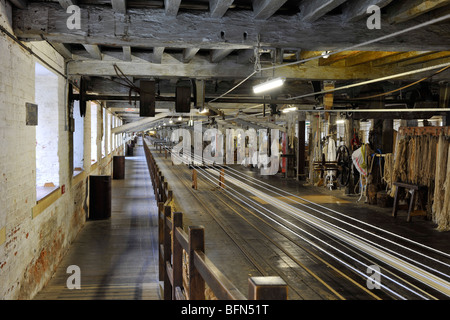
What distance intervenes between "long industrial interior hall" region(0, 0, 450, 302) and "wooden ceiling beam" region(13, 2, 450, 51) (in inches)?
0.7

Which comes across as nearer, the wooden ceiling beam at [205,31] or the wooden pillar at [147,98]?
the wooden ceiling beam at [205,31]

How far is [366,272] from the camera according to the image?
573cm

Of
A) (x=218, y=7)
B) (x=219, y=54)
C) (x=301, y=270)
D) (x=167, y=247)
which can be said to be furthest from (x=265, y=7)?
(x=301, y=270)

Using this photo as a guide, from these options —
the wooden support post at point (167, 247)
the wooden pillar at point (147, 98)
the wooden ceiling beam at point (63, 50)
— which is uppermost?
the wooden ceiling beam at point (63, 50)

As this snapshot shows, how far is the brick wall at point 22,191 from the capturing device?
15.0 feet

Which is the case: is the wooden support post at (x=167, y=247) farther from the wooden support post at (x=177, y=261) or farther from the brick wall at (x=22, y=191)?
the brick wall at (x=22, y=191)

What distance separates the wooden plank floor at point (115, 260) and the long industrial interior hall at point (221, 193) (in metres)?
0.04

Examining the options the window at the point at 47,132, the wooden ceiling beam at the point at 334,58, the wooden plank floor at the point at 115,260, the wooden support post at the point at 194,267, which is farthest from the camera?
the wooden ceiling beam at the point at 334,58

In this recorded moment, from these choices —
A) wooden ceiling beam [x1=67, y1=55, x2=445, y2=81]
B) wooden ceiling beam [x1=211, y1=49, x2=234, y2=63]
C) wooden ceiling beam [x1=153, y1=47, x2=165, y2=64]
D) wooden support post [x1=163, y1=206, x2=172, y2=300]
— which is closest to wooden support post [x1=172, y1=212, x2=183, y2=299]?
wooden support post [x1=163, y1=206, x2=172, y2=300]

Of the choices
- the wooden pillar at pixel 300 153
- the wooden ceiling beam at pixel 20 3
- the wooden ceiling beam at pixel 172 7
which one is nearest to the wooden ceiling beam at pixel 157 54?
the wooden ceiling beam at pixel 172 7

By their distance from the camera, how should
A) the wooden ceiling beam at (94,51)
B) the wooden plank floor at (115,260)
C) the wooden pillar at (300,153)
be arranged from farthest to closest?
the wooden pillar at (300,153) → the wooden ceiling beam at (94,51) → the wooden plank floor at (115,260)

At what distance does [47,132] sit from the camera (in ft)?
23.8

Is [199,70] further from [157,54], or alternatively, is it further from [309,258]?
[309,258]

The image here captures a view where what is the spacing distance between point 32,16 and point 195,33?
1963 mm
